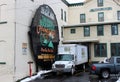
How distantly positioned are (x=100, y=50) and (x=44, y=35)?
11.3 metres

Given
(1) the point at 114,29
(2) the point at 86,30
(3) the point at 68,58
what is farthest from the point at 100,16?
(3) the point at 68,58

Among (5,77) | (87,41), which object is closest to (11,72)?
(5,77)

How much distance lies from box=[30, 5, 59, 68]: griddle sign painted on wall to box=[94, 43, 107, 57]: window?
293 inches

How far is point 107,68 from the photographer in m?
21.3

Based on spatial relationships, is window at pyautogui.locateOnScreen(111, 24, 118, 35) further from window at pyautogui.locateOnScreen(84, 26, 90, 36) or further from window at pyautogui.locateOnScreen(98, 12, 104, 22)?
window at pyautogui.locateOnScreen(98, 12, 104, 22)

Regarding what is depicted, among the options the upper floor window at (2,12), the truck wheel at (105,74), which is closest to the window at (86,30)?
the truck wheel at (105,74)

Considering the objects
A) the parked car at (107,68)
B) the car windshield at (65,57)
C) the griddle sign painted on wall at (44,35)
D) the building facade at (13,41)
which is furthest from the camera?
the car windshield at (65,57)

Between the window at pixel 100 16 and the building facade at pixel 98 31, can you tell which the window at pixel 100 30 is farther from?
the window at pixel 100 16

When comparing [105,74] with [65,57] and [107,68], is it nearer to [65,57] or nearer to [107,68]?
[107,68]

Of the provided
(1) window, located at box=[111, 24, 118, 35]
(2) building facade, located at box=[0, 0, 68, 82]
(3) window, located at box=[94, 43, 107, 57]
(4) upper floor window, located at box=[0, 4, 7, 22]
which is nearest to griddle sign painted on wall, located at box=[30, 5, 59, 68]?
(2) building facade, located at box=[0, 0, 68, 82]

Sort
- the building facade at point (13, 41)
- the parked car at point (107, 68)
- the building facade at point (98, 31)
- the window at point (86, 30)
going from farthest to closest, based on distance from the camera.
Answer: the window at point (86, 30), the building facade at point (98, 31), the building facade at point (13, 41), the parked car at point (107, 68)

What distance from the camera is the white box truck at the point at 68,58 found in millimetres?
24938

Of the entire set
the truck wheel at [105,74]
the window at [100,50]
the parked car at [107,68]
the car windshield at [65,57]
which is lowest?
the truck wheel at [105,74]

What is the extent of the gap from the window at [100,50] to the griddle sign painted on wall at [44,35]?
293 inches
